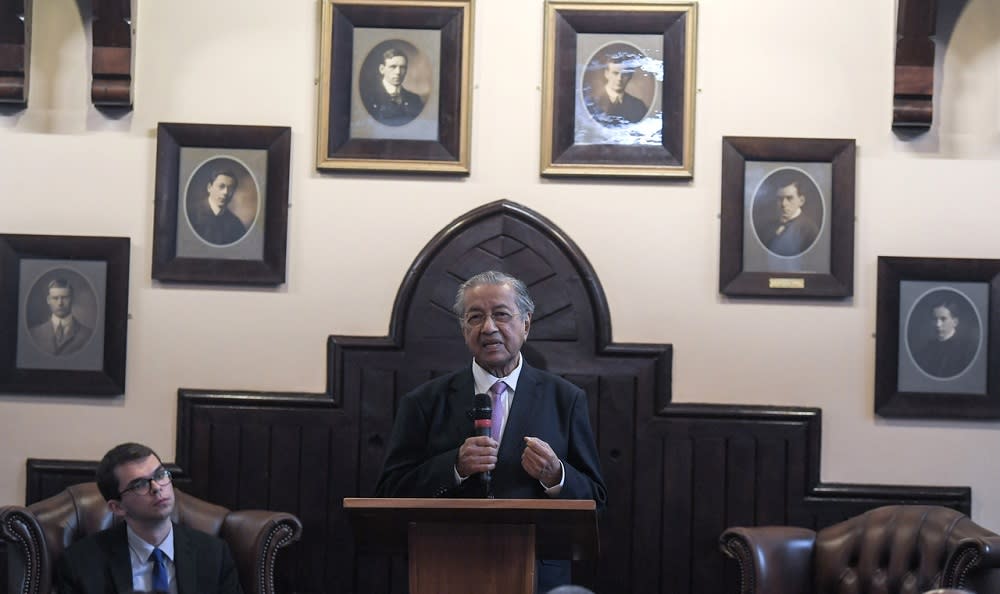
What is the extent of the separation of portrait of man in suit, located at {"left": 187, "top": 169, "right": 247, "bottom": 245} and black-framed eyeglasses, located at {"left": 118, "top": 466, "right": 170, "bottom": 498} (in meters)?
1.60

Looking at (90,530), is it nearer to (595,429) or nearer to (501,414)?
(501,414)

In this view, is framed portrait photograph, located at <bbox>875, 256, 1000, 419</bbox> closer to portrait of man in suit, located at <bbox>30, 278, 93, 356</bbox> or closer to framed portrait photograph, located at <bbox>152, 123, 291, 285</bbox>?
framed portrait photograph, located at <bbox>152, 123, 291, 285</bbox>

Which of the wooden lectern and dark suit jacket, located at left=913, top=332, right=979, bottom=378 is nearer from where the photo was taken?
the wooden lectern

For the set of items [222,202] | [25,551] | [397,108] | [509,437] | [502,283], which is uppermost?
[397,108]

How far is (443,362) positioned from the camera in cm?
587

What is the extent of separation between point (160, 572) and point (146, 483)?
1.14ft

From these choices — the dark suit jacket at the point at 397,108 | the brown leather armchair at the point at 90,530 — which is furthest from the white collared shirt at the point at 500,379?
the dark suit jacket at the point at 397,108

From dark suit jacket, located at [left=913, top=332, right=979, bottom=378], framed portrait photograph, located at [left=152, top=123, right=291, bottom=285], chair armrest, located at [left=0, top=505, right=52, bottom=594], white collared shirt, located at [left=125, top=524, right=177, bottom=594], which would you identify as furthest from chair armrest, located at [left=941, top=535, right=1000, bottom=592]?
chair armrest, located at [left=0, top=505, right=52, bottom=594]

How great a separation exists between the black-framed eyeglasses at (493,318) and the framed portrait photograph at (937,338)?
6.73 feet

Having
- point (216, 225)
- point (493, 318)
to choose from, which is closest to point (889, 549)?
point (493, 318)

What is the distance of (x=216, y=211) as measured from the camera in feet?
19.7

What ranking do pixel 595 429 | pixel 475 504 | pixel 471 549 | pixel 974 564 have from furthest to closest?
pixel 595 429 → pixel 974 564 → pixel 471 549 → pixel 475 504

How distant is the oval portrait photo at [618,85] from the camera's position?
5.95 m

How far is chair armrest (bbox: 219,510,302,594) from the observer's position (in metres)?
5.20
